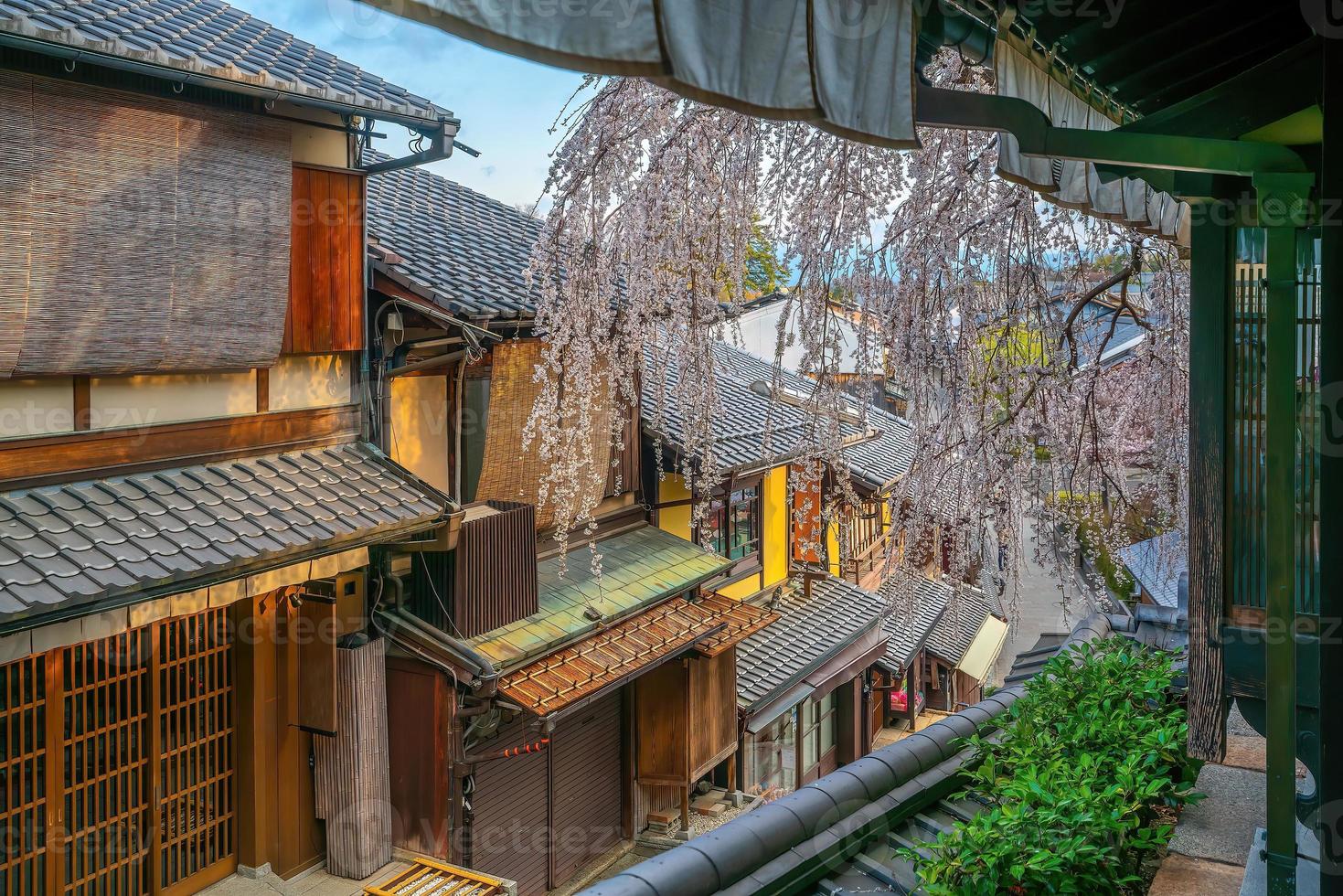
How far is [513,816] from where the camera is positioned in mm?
11625

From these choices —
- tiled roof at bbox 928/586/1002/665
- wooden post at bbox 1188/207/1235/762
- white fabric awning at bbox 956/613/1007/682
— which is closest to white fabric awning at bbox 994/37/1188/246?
wooden post at bbox 1188/207/1235/762

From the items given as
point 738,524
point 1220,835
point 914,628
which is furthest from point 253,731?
point 914,628

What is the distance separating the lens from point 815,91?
1.91 metres

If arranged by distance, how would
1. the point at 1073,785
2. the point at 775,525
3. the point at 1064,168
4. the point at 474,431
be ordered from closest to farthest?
the point at 1064,168 → the point at 1073,785 → the point at 474,431 → the point at 775,525

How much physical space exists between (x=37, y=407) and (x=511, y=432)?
17.0 feet

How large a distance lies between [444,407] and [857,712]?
1291 centimetres

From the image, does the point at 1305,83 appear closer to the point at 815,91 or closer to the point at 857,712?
the point at 815,91

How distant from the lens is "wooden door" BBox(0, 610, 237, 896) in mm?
6836

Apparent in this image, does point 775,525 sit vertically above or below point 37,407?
below

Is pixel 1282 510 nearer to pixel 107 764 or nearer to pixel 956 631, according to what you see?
pixel 107 764

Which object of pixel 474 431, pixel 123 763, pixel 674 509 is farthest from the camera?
pixel 674 509

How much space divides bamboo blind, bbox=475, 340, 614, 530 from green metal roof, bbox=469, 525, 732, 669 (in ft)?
3.68

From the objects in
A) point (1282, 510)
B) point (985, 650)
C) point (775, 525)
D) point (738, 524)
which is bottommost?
point (985, 650)

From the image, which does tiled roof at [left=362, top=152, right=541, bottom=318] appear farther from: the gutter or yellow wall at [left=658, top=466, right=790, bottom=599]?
yellow wall at [left=658, top=466, right=790, bottom=599]
